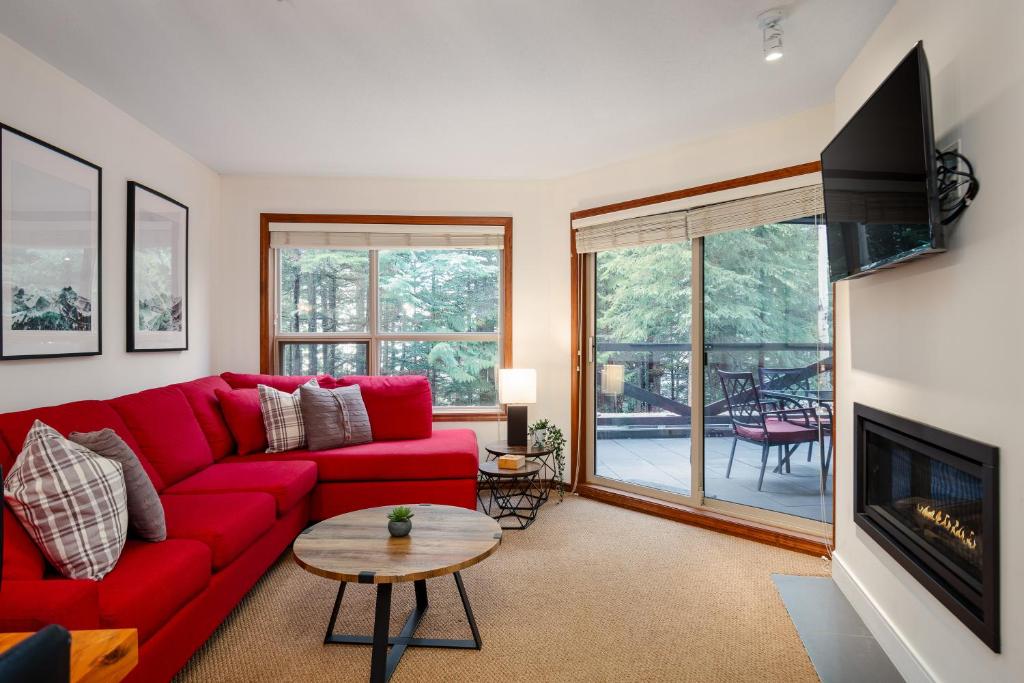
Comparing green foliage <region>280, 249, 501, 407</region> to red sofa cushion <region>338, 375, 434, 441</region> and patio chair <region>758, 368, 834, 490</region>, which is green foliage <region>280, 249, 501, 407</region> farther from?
patio chair <region>758, 368, 834, 490</region>

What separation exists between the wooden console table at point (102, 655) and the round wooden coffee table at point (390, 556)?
0.87 meters

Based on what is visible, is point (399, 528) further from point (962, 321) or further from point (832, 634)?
point (962, 321)

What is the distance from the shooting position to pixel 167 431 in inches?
115

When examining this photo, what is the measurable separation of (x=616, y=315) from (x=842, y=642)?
8.18 ft

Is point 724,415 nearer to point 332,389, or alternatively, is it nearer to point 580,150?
point 580,150

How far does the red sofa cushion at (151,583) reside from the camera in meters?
1.67

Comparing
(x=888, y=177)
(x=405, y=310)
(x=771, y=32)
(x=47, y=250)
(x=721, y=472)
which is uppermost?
(x=771, y=32)

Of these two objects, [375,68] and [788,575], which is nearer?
[375,68]

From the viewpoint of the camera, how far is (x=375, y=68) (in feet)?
8.82

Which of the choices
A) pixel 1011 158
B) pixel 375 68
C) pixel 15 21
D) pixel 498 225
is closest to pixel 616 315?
pixel 498 225

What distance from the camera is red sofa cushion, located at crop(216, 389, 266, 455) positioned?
3.52 meters

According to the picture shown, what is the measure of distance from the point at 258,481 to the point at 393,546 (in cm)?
113

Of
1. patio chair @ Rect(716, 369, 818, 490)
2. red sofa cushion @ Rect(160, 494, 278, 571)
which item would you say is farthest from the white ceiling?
red sofa cushion @ Rect(160, 494, 278, 571)

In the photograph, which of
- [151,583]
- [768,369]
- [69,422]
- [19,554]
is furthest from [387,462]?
[768,369]
